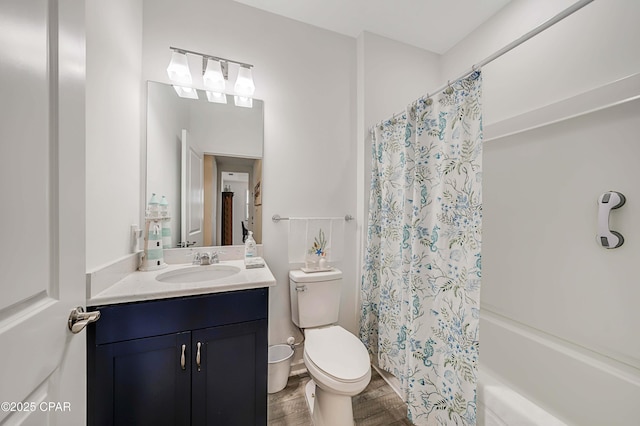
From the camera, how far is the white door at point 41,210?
425 millimetres

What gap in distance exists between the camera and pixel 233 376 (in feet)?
3.78

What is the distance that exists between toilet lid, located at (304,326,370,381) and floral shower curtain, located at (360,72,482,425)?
31 centimetres

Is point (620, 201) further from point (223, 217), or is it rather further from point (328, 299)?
point (223, 217)

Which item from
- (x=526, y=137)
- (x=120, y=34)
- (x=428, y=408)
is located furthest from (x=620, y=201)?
(x=120, y=34)

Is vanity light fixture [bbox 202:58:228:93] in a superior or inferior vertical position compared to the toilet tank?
superior

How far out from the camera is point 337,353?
4.43ft

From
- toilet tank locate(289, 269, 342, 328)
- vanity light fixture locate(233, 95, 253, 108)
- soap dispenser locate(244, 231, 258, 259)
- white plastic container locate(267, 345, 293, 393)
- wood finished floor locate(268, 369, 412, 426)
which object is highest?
vanity light fixture locate(233, 95, 253, 108)

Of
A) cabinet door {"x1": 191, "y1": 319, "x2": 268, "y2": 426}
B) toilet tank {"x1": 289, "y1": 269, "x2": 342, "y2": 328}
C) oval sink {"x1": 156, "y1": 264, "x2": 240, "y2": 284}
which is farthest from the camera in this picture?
toilet tank {"x1": 289, "y1": 269, "x2": 342, "y2": 328}

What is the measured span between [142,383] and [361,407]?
128cm

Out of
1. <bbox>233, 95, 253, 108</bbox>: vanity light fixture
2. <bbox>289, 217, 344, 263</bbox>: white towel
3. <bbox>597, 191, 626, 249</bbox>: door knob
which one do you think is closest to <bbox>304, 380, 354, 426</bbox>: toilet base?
<bbox>289, 217, 344, 263</bbox>: white towel

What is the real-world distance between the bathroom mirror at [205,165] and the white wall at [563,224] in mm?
1765

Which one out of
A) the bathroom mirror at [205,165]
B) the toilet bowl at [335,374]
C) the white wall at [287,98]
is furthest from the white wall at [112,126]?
the toilet bowl at [335,374]

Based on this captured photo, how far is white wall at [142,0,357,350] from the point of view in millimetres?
1586

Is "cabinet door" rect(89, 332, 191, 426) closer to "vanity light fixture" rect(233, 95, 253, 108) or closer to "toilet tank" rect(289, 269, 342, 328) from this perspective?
"toilet tank" rect(289, 269, 342, 328)
